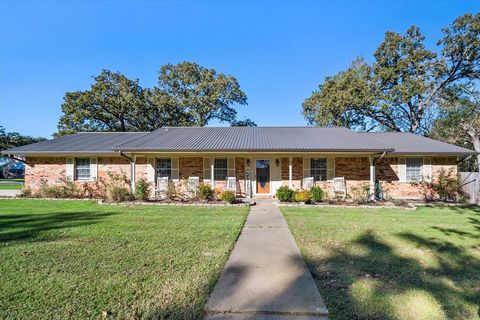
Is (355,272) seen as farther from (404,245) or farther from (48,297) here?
(48,297)

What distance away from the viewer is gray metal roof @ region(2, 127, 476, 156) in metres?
12.0

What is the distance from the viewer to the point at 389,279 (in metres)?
3.76

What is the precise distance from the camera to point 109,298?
312 cm

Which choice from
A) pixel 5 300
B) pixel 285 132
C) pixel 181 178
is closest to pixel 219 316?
pixel 5 300

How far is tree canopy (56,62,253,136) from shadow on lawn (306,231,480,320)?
24.2 m

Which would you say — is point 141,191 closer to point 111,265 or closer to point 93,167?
point 93,167

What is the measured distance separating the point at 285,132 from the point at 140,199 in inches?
359

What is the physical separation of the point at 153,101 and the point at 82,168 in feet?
46.5

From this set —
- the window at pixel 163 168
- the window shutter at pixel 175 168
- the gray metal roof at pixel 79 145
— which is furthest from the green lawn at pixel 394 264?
the gray metal roof at pixel 79 145

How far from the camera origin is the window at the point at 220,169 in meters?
13.4

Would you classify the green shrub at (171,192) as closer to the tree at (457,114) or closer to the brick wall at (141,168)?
the brick wall at (141,168)

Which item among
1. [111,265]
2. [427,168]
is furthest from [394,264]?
[427,168]

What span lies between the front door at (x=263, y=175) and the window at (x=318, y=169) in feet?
7.35

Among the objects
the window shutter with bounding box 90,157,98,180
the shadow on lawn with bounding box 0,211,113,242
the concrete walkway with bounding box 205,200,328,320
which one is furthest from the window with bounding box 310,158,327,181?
the window shutter with bounding box 90,157,98,180
